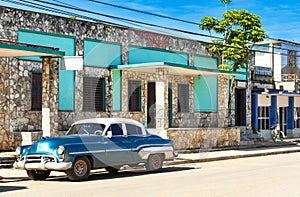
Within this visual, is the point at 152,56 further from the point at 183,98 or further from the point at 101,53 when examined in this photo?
the point at 183,98

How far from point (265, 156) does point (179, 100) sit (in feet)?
20.7

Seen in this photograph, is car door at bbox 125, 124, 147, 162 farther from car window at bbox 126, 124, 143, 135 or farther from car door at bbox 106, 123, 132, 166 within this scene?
car door at bbox 106, 123, 132, 166

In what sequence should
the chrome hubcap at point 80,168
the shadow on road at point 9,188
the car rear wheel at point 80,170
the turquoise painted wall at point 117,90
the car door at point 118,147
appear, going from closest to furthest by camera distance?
the shadow on road at point 9,188 < the car rear wheel at point 80,170 < the chrome hubcap at point 80,168 < the car door at point 118,147 < the turquoise painted wall at point 117,90

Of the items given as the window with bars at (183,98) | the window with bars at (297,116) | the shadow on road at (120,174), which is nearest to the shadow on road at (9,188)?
the shadow on road at (120,174)

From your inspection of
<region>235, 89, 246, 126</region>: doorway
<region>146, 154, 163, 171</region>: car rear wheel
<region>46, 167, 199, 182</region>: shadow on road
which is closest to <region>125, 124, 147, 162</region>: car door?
<region>146, 154, 163, 171</region>: car rear wheel

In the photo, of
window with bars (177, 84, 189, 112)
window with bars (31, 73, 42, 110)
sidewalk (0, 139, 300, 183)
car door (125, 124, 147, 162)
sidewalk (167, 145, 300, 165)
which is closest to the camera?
car door (125, 124, 147, 162)

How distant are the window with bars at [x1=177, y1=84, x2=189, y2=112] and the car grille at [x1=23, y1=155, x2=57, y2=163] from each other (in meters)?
15.9

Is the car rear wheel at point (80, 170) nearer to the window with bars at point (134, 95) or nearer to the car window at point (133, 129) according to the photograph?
the car window at point (133, 129)

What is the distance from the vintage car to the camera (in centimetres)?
1450

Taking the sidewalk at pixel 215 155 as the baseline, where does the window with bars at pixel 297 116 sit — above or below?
above

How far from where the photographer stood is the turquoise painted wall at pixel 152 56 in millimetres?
26806

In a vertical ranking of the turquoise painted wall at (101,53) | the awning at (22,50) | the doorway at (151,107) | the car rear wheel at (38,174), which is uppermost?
the turquoise painted wall at (101,53)

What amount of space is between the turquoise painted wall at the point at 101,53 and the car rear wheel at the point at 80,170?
33.4 ft

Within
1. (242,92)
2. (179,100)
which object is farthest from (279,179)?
(242,92)
